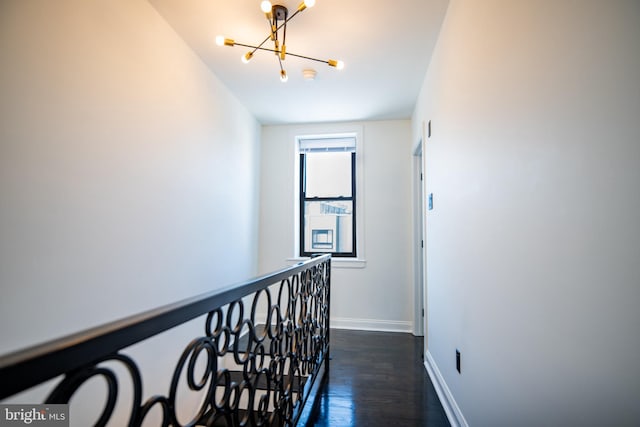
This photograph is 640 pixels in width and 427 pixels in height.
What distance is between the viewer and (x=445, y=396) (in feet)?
6.52

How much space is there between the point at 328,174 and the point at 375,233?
3.42 feet

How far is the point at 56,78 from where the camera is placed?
4.48 feet

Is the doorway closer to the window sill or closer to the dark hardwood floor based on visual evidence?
the dark hardwood floor

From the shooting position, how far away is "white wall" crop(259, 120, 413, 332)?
12.2 ft

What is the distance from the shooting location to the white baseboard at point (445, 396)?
1688mm

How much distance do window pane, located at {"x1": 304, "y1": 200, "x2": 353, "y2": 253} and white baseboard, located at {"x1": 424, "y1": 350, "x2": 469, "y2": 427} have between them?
1.80 metres

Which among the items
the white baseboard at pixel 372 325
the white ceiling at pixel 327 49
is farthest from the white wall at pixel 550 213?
the white baseboard at pixel 372 325

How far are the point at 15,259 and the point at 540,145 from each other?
1.91 metres

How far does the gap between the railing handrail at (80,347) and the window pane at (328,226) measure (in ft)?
11.3

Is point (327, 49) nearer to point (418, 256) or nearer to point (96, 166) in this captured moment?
point (96, 166)

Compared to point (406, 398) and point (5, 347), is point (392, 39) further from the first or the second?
point (5, 347)

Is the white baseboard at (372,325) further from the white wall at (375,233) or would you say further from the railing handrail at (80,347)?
the railing handrail at (80,347)

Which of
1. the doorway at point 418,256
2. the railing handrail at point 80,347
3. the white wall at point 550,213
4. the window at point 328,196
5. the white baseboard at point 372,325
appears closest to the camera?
the railing handrail at point 80,347

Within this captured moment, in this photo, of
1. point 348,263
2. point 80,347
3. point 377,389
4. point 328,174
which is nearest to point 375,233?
point 348,263
